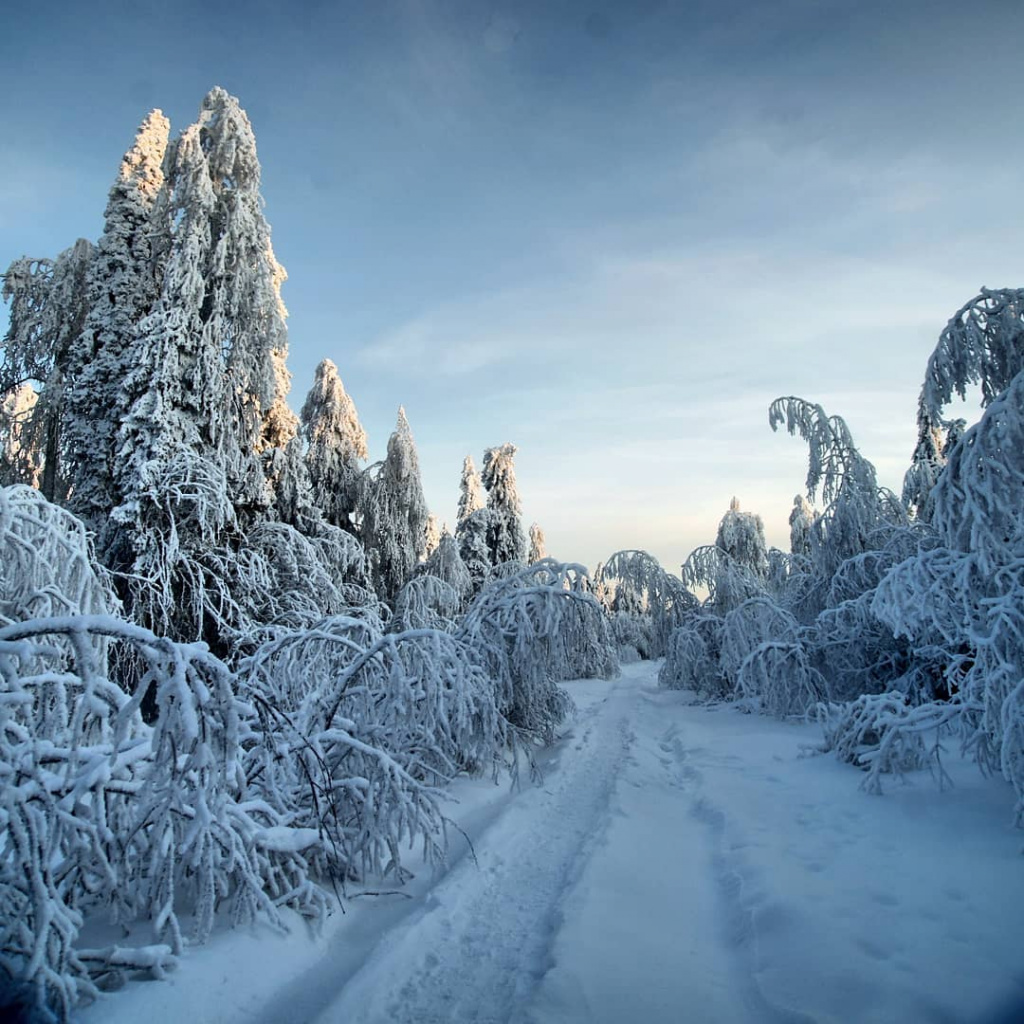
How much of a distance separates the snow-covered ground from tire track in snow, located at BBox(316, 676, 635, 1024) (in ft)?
0.04

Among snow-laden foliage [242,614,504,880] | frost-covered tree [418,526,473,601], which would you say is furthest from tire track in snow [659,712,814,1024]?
frost-covered tree [418,526,473,601]

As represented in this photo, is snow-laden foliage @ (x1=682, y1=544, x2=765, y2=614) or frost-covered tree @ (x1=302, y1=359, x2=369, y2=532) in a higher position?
frost-covered tree @ (x1=302, y1=359, x2=369, y2=532)

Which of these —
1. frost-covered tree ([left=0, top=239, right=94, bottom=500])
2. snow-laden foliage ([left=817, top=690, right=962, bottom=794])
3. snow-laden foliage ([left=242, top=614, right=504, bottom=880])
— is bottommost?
snow-laden foliage ([left=817, top=690, right=962, bottom=794])

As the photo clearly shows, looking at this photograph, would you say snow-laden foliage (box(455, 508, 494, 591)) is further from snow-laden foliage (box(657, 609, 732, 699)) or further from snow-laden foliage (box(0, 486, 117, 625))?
snow-laden foliage (box(0, 486, 117, 625))

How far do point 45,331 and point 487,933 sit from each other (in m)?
14.4

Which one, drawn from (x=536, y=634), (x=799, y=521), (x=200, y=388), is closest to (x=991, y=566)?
(x=536, y=634)

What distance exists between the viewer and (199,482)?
30.8 feet

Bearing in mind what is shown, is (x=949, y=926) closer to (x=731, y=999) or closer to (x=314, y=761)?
(x=731, y=999)

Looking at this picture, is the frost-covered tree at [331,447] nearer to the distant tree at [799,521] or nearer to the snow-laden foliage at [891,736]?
the snow-laden foliage at [891,736]

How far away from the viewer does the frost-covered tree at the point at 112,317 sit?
10023mm

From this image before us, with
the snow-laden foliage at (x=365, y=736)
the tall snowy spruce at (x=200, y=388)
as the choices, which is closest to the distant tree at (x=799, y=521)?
the tall snowy spruce at (x=200, y=388)

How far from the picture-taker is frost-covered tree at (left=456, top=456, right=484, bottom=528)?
28375mm

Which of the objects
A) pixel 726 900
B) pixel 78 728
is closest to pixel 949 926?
pixel 726 900

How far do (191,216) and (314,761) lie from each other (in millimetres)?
10604
